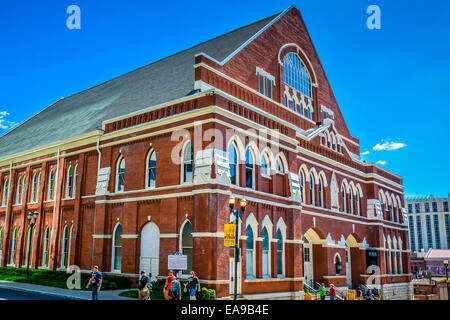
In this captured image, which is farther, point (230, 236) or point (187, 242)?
point (187, 242)

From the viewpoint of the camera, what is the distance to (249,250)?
23.4m

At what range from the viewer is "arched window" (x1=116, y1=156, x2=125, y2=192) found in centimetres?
2661

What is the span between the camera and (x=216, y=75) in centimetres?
2591

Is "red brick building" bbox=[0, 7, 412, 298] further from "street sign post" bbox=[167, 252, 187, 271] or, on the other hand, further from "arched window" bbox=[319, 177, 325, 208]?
"street sign post" bbox=[167, 252, 187, 271]

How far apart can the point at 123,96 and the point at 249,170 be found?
577 inches

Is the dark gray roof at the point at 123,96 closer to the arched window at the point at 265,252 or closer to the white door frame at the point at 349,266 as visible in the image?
the arched window at the point at 265,252

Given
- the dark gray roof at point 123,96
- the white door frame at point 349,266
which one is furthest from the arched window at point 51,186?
the white door frame at point 349,266

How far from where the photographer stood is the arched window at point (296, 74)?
34263 mm

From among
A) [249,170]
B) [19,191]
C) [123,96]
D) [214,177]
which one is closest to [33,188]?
[19,191]

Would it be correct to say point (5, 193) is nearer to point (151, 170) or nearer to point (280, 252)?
point (151, 170)

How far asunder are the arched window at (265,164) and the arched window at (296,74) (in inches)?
402

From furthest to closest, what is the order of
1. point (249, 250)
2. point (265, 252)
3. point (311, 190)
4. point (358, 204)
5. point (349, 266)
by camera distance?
point (358, 204) → point (349, 266) → point (311, 190) → point (265, 252) → point (249, 250)
